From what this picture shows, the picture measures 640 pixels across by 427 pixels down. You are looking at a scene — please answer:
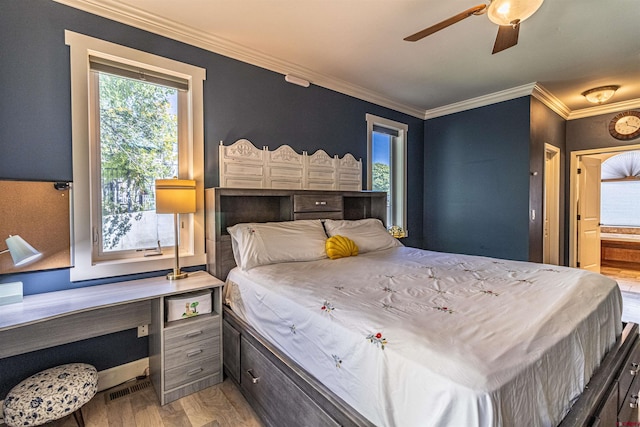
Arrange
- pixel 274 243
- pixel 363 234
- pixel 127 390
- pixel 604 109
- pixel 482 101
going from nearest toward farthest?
pixel 127 390, pixel 274 243, pixel 363 234, pixel 482 101, pixel 604 109

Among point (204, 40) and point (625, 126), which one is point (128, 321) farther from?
point (625, 126)

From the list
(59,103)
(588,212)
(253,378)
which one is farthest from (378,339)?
(588,212)

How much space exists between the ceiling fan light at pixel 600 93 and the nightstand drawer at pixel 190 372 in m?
5.07

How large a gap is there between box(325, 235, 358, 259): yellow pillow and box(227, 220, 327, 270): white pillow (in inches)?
2.1

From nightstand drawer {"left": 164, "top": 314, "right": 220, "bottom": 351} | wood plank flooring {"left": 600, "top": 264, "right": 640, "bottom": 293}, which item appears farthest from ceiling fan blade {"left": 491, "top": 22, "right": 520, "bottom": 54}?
wood plank flooring {"left": 600, "top": 264, "right": 640, "bottom": 293}

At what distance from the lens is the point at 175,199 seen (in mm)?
2188

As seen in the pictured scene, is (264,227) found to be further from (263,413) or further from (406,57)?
(406,57)

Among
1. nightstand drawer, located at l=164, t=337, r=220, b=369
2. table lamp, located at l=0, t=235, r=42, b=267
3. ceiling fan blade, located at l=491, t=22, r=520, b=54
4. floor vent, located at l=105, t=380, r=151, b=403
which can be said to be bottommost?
floor vent, located at l=105, t=380, r=151, b=403

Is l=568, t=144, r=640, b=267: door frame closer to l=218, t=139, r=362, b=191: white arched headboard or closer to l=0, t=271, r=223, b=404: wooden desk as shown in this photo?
l=218, t=139, r=362, b=191: white arched headboard

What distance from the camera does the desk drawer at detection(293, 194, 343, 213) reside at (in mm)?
2955

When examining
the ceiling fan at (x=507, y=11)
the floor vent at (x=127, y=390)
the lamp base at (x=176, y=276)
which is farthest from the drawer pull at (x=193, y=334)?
the ceiling fan at (x=507, y=11)

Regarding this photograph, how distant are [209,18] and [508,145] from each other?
12.0 ft

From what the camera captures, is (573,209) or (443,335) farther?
(573,209)

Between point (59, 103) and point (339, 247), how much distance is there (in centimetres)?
225
